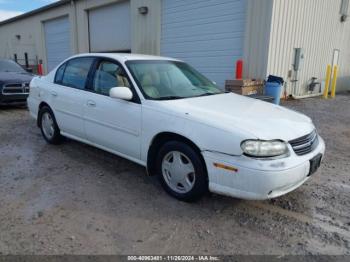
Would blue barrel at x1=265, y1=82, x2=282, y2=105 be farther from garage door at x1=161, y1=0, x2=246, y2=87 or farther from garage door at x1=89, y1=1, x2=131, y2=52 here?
garage door at x1=89, y1=1, x2=131, y2=52

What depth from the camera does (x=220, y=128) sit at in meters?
2.74

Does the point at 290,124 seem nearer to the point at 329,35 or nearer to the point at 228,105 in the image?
the point at 228,105

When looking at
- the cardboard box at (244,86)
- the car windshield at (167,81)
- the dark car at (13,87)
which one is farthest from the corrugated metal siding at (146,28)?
the car windshield at (167,81)

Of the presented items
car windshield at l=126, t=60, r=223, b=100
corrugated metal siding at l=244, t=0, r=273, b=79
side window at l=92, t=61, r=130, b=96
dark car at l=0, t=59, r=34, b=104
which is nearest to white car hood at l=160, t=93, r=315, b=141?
car windshield at l=126, t=60, r=223, b=100

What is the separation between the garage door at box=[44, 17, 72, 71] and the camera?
57.7ft

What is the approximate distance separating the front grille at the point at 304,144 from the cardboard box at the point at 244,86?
17.3 ft

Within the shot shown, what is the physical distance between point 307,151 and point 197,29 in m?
8.75

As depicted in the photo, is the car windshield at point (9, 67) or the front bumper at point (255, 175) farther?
the car windshield at point (9, 67)

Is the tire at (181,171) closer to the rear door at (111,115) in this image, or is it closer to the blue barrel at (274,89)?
the rear door at (111,115)

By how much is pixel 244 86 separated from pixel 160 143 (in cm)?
557

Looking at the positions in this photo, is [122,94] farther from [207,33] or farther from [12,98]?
[207,33]

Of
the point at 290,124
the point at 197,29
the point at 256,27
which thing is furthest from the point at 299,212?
the point at 197,29

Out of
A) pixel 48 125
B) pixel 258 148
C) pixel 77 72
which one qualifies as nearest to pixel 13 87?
pixel 48 125

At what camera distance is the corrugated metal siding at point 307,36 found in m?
9.15
